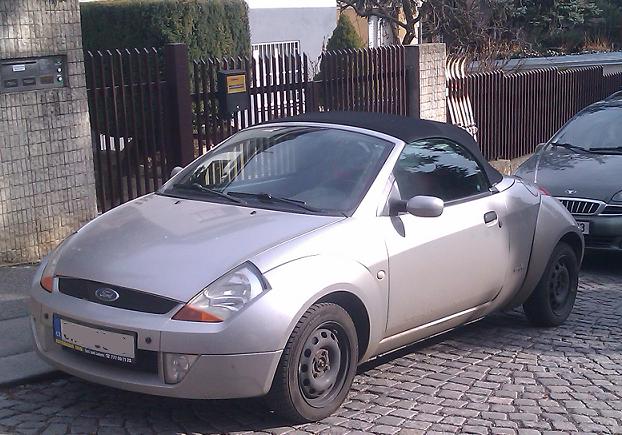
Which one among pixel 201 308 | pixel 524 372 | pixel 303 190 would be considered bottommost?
pixel 524 372

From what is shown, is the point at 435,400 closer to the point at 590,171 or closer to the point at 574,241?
the point at 574,241

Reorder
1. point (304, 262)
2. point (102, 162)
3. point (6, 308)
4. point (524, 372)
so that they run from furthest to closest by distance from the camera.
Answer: point (102, 162), point (6, 308), point (524, 372), point (304, 262)

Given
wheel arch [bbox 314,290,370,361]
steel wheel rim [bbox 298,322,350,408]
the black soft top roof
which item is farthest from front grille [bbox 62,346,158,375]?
the black soft top roof

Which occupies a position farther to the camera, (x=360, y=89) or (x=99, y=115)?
(x=360, y=89)

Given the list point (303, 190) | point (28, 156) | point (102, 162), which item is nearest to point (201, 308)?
point (303, 190)

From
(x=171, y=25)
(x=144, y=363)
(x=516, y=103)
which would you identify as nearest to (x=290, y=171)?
(x=144, y=363)

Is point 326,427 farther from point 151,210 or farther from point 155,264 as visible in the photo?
point 151,210

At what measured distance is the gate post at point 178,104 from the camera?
9.16 meters

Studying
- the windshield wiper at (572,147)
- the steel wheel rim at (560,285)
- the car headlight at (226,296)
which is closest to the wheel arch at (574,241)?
the steel wheel rim at (560,285)

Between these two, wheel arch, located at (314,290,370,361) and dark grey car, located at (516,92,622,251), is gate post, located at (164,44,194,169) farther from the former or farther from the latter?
wheel arch, located at (314,290,370,361)

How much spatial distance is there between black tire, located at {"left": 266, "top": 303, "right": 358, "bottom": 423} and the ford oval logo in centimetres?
92

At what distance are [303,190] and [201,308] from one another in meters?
1.35

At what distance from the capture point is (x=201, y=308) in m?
4.57

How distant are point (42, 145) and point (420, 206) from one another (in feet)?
13.0
